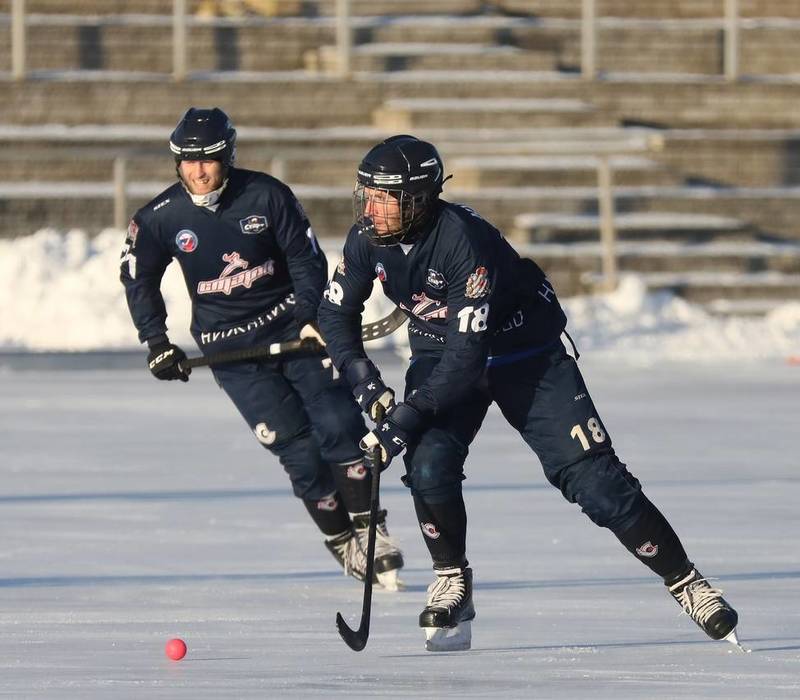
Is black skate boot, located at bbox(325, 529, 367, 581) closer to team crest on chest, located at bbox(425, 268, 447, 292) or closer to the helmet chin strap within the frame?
the helmet chin strap

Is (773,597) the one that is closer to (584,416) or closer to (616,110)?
(584,416)

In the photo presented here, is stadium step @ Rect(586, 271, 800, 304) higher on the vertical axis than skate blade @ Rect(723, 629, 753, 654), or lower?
lower

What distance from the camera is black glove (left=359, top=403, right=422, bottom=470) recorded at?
5.42m

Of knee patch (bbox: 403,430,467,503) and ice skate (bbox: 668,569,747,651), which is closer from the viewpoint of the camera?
ice skate (bbox: 668,569,747,651)

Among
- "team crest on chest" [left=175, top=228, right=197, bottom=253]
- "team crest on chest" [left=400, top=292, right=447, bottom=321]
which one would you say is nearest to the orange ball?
"team crest on chest" [left=400, top=292, right=447, bottom=321]

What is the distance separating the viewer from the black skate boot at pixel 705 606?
5266 mm

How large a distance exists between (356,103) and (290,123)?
61 cm

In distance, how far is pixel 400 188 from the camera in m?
5.31

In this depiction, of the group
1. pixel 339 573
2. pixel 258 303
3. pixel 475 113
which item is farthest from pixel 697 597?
pixel 475 113

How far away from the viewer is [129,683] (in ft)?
16.1

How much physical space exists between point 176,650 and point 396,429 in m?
0.82

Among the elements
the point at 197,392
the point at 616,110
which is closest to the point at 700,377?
the point at 197,392

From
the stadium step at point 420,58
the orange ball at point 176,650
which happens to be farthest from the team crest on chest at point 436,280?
the stadium step at point 420,58

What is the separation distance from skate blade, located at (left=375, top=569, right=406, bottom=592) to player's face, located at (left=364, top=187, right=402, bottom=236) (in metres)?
1.50
